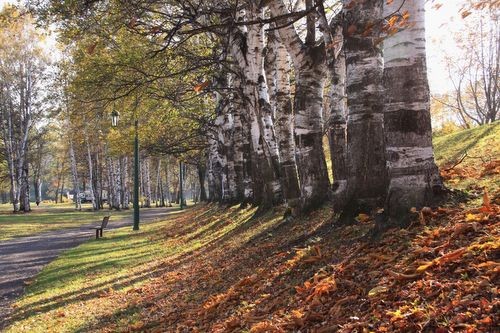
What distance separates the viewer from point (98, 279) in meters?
10.8

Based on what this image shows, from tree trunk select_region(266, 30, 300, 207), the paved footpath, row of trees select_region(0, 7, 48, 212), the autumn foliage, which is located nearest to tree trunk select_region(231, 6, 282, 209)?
tree trunk select_region(266, 30, 300, 207)

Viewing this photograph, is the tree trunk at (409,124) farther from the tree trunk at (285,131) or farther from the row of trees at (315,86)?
the tree trunk at (285,131)

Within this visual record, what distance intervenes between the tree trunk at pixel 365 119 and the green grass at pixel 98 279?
13.1 feet

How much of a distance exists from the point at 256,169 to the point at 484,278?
12172 mm

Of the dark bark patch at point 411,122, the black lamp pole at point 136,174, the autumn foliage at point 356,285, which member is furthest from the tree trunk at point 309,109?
the black lamp pole at point 136,174

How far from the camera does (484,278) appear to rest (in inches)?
130

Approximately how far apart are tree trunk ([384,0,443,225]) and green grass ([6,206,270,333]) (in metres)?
4.40

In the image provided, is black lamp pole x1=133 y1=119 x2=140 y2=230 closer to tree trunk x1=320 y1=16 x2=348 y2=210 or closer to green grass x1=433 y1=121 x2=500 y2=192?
green grass x1=433 y1=121 x2=500 y2=192

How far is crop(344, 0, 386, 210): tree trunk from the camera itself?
6.51 meters

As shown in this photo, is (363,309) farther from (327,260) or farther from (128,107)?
(128,107)

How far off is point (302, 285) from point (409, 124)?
2.10m

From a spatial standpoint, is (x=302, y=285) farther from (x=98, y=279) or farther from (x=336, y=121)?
(x=98, y=279)

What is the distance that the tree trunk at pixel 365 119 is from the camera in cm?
651

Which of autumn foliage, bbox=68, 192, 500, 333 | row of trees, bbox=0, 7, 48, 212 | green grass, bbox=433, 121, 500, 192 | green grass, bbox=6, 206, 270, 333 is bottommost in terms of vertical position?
green grass, bbox=6, 206, 270, 333
